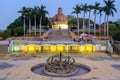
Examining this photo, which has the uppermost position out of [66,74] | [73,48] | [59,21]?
[59,21]

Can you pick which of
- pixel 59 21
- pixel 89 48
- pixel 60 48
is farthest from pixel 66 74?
pixel 59 21

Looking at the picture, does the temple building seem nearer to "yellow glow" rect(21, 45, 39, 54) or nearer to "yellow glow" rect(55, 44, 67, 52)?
"yellow glow" rect(55, 44, 67, 52)

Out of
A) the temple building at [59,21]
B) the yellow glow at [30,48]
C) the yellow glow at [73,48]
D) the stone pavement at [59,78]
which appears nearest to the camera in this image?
the stone pavement at [59,78]

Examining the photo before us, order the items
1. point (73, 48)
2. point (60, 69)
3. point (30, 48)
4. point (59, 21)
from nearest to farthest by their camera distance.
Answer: point (60, 69), point (30, 48), point (73, 48), point (59, 21)

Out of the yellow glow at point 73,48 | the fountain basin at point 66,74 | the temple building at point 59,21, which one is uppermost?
the temple building at point 59,21

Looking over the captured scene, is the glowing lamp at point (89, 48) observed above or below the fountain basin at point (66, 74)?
above

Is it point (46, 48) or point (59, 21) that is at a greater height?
point (59, 21)

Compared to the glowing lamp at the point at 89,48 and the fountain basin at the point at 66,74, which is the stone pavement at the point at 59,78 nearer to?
the fountain basin at the point at 66,74

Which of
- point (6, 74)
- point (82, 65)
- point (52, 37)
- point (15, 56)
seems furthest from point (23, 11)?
point (6, 74)

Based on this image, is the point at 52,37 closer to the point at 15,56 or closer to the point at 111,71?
the point at 15,56

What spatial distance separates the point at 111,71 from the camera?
40.1 metres

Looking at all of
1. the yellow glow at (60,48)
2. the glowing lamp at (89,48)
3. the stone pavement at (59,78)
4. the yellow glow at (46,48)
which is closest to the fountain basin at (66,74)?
the stone pavement at (59,78)

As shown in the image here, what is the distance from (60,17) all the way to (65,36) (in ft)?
200

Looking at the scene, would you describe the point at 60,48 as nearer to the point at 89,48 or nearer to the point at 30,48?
the point at 89,48
